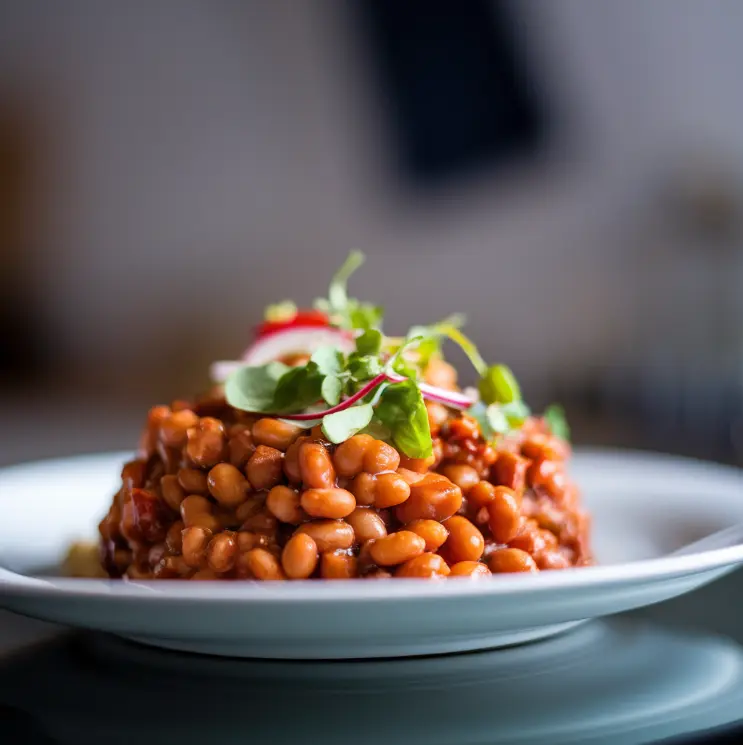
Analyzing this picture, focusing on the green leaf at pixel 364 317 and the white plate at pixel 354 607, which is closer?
the white plate at pixel 354 607

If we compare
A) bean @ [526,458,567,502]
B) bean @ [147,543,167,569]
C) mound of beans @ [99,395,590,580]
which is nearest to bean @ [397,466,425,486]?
mound of beans @ [99,395,590,580]

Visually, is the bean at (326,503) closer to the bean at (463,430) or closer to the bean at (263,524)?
the bean at (263,524)

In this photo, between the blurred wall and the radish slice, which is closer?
the radish slice

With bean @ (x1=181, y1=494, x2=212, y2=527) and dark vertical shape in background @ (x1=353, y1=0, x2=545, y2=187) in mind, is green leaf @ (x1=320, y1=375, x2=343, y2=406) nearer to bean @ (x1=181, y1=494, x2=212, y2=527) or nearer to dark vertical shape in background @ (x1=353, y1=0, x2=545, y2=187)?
bean @ (x1=181, y1=494, x2=212, y2=527)

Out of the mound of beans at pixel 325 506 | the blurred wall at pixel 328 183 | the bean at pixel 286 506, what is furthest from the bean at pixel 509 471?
the blurred wall at pixel 328 183

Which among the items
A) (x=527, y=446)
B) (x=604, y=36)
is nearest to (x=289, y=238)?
(x=604, y=36)

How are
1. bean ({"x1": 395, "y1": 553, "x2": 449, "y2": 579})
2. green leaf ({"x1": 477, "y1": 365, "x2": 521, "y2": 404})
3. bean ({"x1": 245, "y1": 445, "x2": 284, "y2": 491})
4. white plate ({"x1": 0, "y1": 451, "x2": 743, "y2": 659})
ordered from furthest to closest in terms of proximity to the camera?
green leaf ({"x1": 477, "y1": 365, "x2": 521, "y2": 404}) → bean ({"x1": 245, "y1": 445, "x2": 284, "y2": 491}) → bean ({"x1": 395, "y1": 553, "x2": 449, "y2": 579}) → white plate ({"x1": 0, "y1": 451, "x2": 743, "y2": 659})
